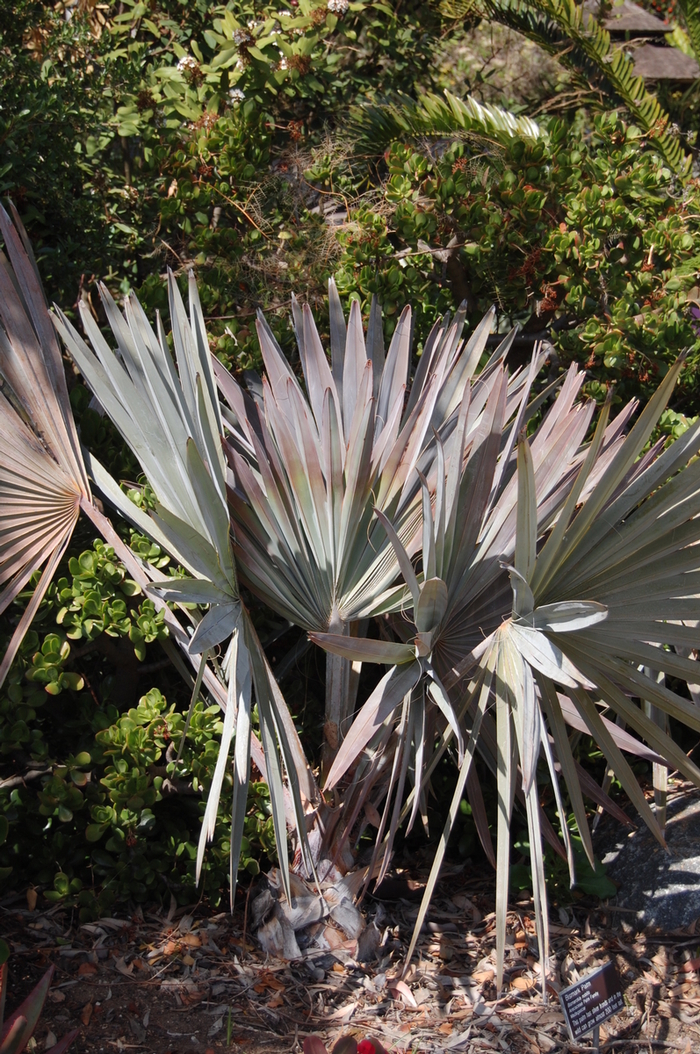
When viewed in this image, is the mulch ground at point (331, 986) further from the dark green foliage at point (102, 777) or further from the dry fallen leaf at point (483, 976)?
the dark green foliage at point (102, 777)

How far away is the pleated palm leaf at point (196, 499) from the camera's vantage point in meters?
2.10

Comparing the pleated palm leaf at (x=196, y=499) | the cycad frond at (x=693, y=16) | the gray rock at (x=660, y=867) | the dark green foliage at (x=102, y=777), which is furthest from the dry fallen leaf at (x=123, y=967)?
the cycad frond at (x=693, y=16)

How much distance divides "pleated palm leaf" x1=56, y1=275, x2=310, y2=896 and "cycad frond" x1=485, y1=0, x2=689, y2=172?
175 inches

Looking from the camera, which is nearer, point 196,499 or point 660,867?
point 196,499

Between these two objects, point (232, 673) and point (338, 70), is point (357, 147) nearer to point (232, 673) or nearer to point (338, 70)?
point (338, 70)

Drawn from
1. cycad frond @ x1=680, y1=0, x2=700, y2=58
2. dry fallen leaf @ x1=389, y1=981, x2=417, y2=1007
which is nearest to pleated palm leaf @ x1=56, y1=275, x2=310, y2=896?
dry fallen leaf @ x1=389, y1=981, x2=417, y2=1007

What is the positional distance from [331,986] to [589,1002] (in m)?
0.80

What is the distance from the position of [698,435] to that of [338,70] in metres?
3.47

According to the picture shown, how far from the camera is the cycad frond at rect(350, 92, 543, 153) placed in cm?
410

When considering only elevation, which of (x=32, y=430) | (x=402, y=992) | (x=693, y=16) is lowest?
(x=402, y=992)

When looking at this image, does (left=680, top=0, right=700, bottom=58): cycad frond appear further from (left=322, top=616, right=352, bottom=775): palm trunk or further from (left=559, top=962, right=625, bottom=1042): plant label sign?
(left=559, top=962, right=625, bottom=1042): plant label sign

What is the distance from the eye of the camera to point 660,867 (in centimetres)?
311

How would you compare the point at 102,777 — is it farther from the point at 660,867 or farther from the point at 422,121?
the point at 422,121

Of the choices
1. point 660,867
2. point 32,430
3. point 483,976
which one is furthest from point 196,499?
point 660,867
